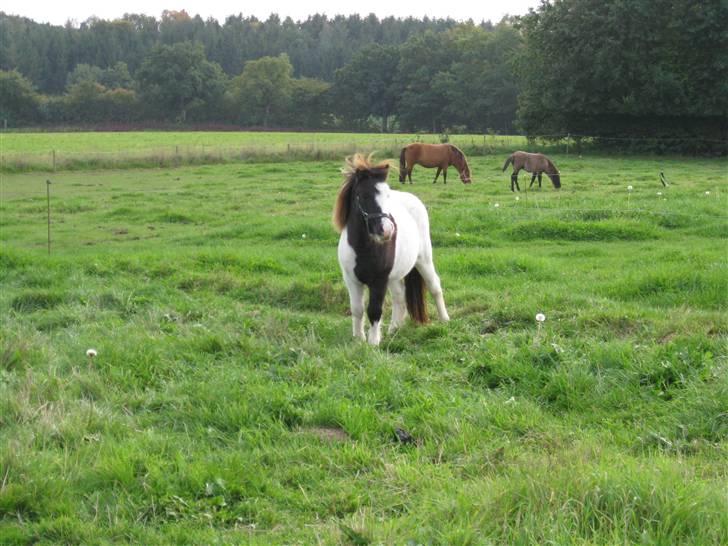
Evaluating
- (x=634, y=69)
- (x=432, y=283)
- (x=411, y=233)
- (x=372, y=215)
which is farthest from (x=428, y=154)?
(x=372, y=215)

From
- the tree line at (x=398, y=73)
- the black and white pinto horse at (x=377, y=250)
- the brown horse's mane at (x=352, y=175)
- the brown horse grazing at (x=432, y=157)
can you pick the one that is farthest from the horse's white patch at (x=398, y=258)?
the tree line at (x=398, y=73)

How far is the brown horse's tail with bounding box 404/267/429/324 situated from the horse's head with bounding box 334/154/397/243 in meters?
1.00

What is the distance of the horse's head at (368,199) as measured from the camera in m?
7.17

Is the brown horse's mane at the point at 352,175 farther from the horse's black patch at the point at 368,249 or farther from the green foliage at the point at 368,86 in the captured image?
the green foliage at the point at 368,86

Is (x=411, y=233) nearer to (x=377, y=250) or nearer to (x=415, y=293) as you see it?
(x=415, y=293)

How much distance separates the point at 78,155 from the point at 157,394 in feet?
91.6

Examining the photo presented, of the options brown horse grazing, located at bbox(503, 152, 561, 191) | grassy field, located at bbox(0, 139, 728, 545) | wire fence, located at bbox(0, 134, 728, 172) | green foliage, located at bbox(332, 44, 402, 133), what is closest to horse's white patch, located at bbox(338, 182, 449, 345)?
grassy field, located at bbox(0, 139, 728, 545)

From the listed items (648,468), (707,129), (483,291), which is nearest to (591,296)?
(483,291)

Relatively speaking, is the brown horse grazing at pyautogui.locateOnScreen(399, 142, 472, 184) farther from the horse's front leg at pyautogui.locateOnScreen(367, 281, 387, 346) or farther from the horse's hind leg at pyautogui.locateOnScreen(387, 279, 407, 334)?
the horse's front leg at pyautogui.locateOnScreen(367, 281, 387, 346)

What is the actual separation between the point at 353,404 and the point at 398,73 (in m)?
81.1

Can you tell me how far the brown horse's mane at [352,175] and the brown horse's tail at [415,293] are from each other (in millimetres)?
1134

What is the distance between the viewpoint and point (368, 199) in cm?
736

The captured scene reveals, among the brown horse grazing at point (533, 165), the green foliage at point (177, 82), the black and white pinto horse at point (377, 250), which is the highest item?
the green foliage at point (177, 82)

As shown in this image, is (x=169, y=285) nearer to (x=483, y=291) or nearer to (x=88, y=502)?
(x=483, y=291)
